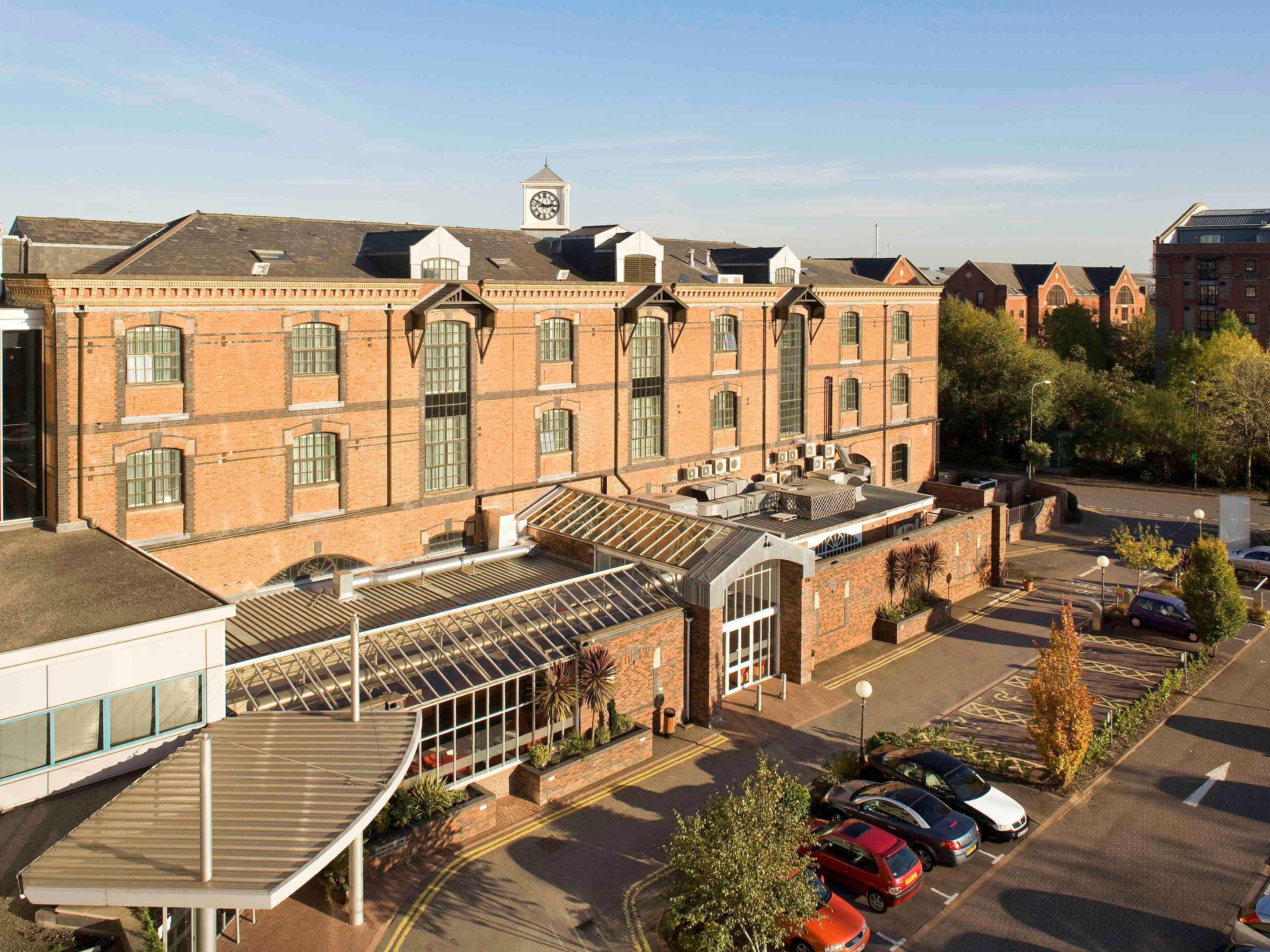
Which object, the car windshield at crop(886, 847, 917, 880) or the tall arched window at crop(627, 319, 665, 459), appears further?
the tall arched window at crop(627, 319, 665, 459)

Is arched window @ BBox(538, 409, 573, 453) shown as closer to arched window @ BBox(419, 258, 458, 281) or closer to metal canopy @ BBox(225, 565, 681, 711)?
arched window @ BBox(419, 258, 458, 281)

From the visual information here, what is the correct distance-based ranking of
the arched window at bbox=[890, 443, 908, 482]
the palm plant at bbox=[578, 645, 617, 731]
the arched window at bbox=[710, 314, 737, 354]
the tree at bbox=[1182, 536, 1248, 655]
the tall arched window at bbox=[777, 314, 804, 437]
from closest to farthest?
the palm plant at bbox=[578, 645, 617, 731] < the tree at bbox=[1182, 536, 1248, 655] < the arched window at bbox=[710, 314, 737, 354] < the tall arched window at bbox=[777, 314, 804, 437] < the arched window at bbox=[890, 443, 908, 482]

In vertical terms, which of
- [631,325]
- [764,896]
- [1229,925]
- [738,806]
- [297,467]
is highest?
[631,325]

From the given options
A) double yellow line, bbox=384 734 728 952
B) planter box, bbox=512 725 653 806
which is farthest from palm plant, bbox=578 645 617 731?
double yellow line, bbox=384 734 728 952

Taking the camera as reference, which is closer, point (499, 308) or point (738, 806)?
point (738, 806)

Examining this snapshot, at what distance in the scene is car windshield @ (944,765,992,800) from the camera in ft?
74.1

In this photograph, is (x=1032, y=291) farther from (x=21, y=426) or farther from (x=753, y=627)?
(x=21, y=426)

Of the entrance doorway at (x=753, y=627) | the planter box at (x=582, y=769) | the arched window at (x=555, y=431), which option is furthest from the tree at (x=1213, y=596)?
the arched window at (x=555, y=431)

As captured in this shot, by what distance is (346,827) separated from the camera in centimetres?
1495

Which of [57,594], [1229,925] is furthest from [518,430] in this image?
[1229,925]

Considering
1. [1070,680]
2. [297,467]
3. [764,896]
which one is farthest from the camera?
[297,467]

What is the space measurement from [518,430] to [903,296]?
2412 centimetres

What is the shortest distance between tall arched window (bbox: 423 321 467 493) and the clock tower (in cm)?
1306

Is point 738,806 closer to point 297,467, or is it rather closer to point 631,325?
point 297,467
